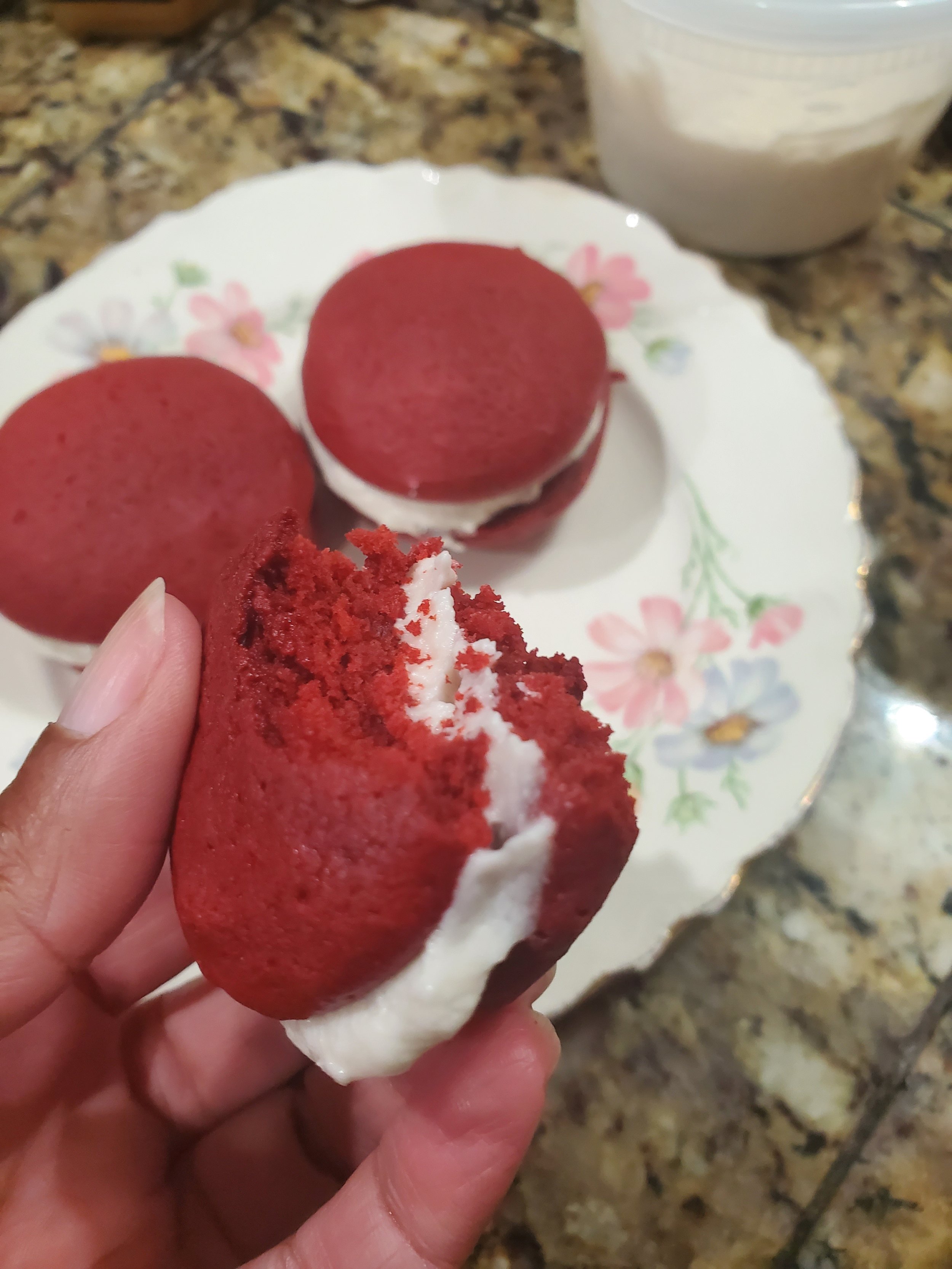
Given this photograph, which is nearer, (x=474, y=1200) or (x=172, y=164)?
(x=474, y=1200)

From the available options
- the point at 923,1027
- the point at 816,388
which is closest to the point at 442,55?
the point at 816,388

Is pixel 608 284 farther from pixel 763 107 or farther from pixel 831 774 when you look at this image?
pixel 831 774

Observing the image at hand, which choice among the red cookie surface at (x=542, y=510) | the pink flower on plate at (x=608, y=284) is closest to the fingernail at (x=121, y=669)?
the red cookie surface at (x=542, y=510)

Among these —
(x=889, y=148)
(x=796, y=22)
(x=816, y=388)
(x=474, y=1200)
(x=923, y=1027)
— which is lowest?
(x=923, y=1027)

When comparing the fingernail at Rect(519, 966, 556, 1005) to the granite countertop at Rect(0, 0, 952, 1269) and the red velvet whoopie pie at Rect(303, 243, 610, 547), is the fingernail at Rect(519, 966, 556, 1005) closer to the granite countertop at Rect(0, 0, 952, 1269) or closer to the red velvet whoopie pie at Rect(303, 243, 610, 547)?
the granite countertop at Rect(0, 0, 952, 1269)

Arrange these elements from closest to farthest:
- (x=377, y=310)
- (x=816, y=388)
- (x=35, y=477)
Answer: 1. (x=35, y=477)
2. (x=377, y=310)
3. (x=816, y=388)

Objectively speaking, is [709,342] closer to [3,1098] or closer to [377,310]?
[377,310]

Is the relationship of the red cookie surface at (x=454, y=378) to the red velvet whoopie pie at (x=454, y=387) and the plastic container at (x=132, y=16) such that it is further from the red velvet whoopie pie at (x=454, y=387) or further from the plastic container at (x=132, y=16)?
the plastic container at (x=132, y=16)
